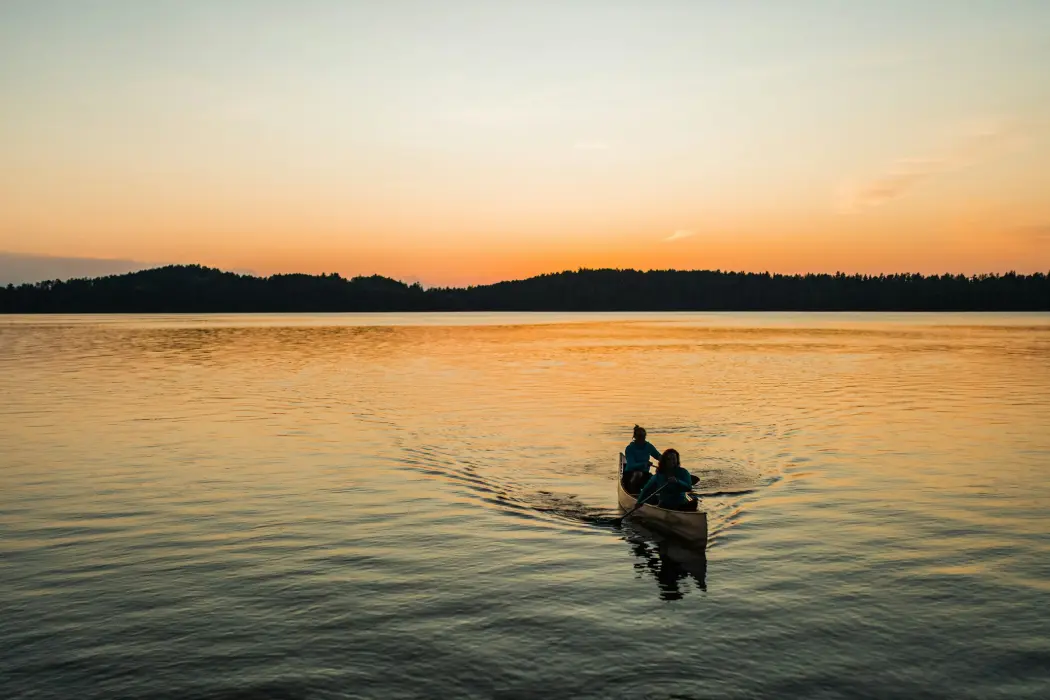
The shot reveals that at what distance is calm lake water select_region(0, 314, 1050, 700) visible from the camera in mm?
13039

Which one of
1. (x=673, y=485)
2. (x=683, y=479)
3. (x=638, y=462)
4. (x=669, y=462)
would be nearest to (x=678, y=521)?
(x=673, y=485)

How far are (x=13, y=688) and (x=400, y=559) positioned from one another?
812 cm

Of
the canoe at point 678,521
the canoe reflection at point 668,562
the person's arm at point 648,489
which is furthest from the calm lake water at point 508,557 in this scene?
the person's arm at point 648,489

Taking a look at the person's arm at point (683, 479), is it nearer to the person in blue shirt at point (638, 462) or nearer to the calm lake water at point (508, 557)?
the calm lake water at point (508, 557)

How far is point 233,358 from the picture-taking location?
8850cm

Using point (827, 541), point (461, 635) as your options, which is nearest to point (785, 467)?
point (827, 541)

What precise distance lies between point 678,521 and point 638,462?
15.2 ft

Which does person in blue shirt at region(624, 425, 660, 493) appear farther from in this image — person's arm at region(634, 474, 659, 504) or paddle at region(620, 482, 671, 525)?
person's arm at region(634, 474, 659, 504)

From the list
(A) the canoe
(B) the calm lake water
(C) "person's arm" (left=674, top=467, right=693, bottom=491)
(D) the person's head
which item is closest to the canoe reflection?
(B) the calm lake water

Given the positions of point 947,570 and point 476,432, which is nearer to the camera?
point 947,570

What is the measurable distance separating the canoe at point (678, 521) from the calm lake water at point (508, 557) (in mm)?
349

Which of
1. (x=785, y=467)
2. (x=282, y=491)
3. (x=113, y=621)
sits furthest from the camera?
(x=785, y=467)

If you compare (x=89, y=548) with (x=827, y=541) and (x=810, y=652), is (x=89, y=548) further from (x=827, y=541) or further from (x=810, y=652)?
Result: (x=827, y=541)

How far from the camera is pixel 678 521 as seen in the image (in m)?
20.0
